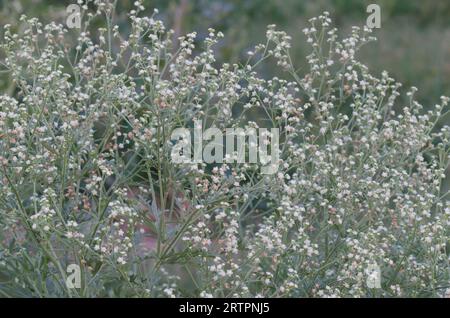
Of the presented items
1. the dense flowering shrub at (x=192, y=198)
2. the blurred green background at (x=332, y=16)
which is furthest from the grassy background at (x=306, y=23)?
the dense flowering shrub at (x=192, y=198)

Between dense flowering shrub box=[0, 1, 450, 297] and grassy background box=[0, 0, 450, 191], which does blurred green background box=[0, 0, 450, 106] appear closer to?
grassy background box=[0, 0, 450, 191]

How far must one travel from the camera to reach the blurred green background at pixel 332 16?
622cm

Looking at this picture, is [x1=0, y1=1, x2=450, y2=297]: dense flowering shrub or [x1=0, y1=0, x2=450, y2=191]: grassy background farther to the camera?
[x1=0, y1=0, x2=450, y2=191]: grassy background

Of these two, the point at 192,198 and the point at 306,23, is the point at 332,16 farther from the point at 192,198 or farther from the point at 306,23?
the point at 192,198

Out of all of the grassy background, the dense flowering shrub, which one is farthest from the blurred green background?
the dense flowering shrub

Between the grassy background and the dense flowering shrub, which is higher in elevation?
the grassy background

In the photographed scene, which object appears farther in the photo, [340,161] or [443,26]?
[443,26]

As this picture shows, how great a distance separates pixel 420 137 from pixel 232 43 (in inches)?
152

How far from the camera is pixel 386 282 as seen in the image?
297 cm

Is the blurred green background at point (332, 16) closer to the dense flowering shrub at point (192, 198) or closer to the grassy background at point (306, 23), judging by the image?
the grassy background at point (306, 23)

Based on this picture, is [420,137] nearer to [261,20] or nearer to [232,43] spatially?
[232,43]

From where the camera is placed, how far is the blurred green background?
622 centimetres

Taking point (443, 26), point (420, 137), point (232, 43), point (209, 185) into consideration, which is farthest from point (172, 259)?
point (443, 26)

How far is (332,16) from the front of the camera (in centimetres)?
935
